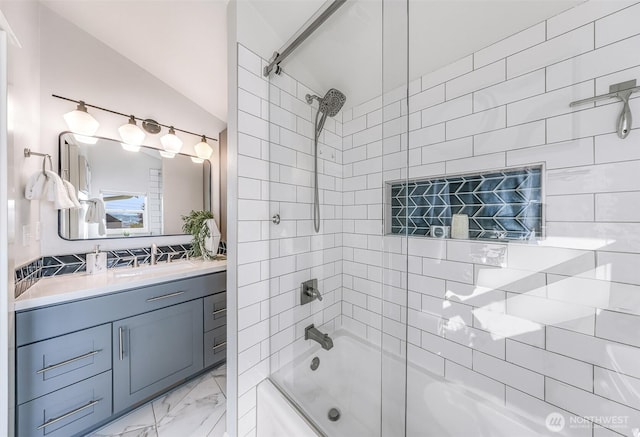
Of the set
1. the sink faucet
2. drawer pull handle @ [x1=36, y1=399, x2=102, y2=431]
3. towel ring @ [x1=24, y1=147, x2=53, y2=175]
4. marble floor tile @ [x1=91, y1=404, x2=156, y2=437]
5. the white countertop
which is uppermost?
towel ring @ [x1=24, y1=147, x2=53, y2=175]

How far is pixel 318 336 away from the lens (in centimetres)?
147

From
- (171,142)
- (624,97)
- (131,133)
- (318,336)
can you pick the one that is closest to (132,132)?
(131,133)

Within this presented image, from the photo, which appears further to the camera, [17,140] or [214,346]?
[214,346]

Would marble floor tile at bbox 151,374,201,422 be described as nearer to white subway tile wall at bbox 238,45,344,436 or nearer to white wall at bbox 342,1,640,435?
white subway tile wall at bbox 238,45,344,436

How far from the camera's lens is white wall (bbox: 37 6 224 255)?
152 cm

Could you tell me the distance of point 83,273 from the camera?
163 centimetres

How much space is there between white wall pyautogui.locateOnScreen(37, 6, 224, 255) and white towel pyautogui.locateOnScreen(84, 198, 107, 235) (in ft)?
0.38

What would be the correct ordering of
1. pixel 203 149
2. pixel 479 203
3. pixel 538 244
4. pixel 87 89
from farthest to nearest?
pixel 203 149 → pixel 87 89 → pixel 479 203 → pixel 538 244

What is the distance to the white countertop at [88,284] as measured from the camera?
1.12 meters

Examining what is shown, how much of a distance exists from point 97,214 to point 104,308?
2.73 feet

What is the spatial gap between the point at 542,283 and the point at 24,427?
2501 millimetres

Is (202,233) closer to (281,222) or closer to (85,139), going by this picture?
(85,139)

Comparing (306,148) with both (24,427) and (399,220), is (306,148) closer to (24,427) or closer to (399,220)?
(399,220)

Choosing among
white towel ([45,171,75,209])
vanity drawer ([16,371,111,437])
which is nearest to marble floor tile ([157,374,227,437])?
vanity drawer ([16,371,111,437])
